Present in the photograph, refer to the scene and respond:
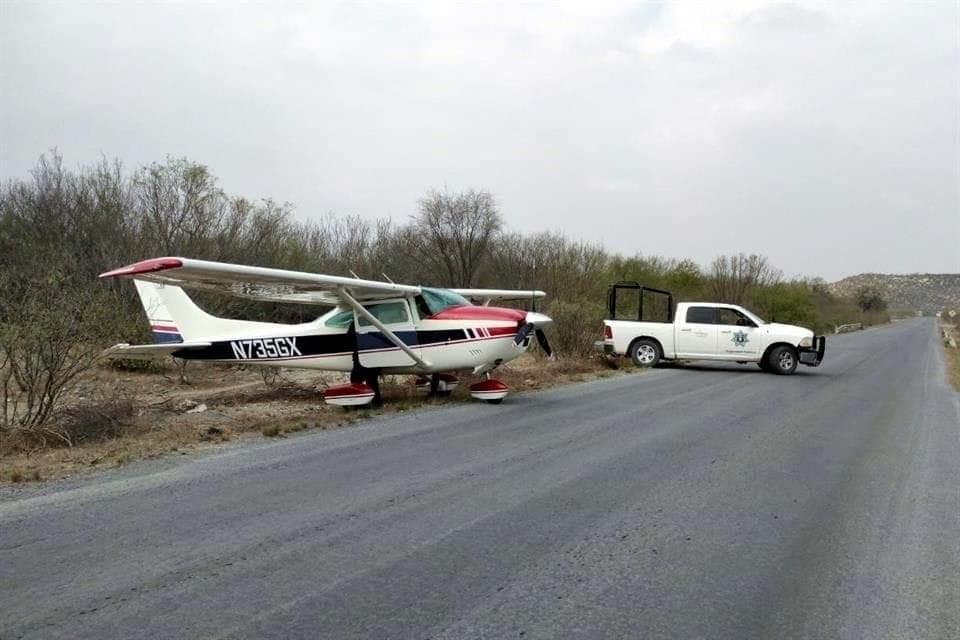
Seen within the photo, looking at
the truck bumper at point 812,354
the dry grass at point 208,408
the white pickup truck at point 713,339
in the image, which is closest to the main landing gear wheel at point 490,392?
the dry grass at point 208,408

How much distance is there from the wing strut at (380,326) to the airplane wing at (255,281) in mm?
113

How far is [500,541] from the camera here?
17.0 ft

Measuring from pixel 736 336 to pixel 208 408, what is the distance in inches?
585

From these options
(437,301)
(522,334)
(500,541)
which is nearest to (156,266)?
(437,301)

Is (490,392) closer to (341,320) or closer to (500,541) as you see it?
(341,320)

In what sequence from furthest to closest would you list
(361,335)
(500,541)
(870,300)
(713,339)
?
(870,300)
(713,339)
(361,335)
(500,541)

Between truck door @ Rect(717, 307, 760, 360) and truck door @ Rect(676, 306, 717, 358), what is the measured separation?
17 centimetres

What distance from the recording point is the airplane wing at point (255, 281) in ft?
31.9

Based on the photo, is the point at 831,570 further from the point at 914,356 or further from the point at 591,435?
the point at 914,356

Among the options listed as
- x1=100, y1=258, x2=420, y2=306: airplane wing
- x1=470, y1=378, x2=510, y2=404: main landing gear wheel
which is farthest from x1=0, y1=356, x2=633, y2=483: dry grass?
x1=100, y1=258, x2=420, y2=306: airplane wing

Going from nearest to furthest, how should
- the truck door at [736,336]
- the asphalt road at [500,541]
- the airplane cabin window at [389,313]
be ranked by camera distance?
the asphalt road at [500,541] → the airplane cabin window at [389,313] → the truck door at [736,336]

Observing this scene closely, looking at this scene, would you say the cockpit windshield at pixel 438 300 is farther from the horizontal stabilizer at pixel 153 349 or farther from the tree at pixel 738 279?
the tree at pixel 738 279

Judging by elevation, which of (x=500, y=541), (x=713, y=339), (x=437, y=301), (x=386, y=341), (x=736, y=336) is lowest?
(x=500, y=541)

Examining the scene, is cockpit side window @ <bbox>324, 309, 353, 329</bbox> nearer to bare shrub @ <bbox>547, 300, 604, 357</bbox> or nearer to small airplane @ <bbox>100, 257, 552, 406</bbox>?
small airplane @ <bbox>100, 257, 552, 406</bbox>
